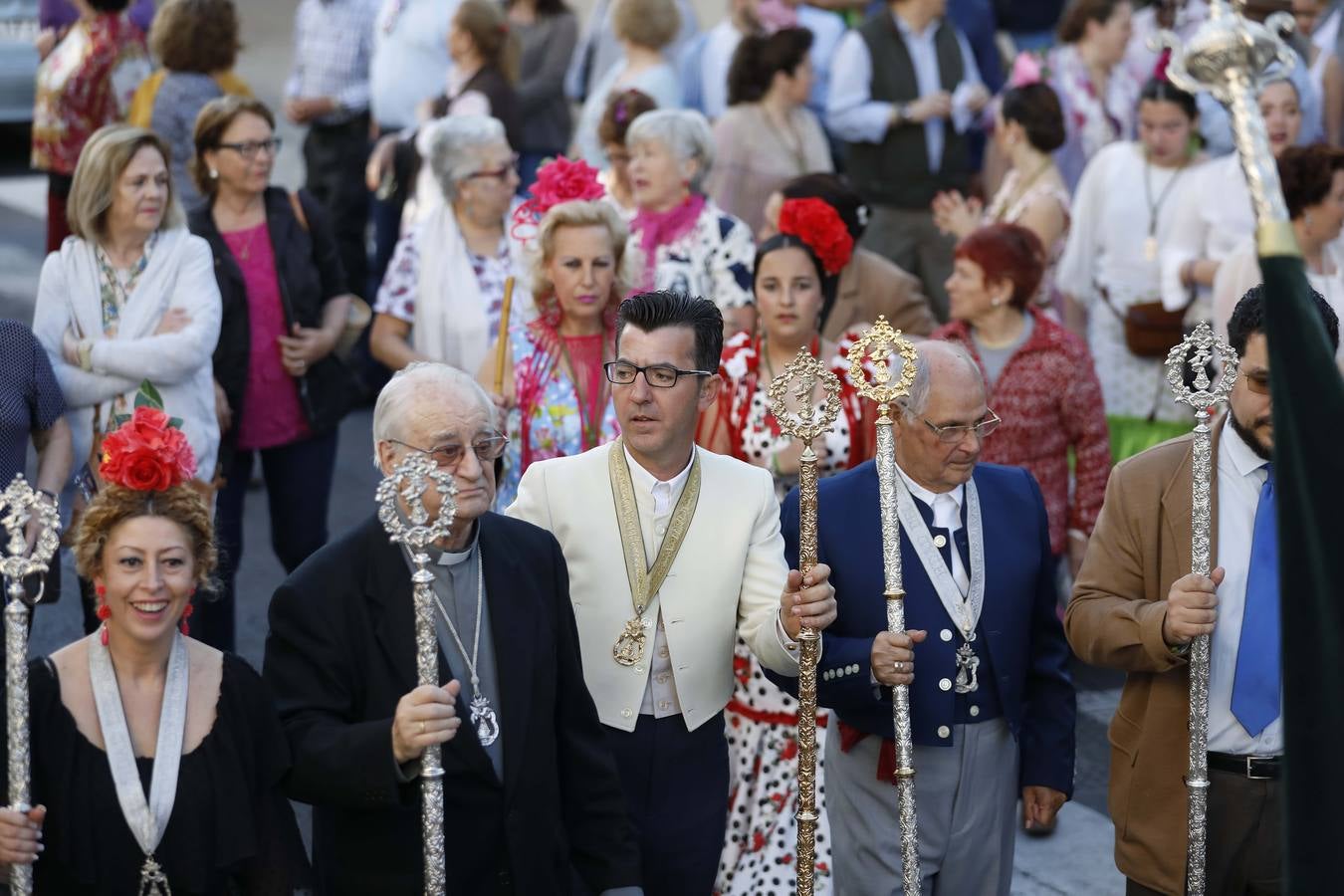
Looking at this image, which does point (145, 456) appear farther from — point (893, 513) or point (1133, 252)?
point (1133, 252)

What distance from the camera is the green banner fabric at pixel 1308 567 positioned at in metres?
3.01

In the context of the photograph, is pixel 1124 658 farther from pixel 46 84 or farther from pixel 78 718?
pixel 46 84

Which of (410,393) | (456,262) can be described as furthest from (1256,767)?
(456,262)

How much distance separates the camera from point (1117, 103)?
429 inches

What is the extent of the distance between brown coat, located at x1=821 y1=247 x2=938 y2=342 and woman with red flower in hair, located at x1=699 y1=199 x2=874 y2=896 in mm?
967

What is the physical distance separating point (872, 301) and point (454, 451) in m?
3.86

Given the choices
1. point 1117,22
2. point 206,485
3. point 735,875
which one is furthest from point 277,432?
point 1117,22

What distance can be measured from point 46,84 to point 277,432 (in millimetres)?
3132

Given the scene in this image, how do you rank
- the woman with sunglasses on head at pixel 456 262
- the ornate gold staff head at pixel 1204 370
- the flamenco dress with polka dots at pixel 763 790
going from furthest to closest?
the woman with sunglasses on head at pixel 456 262
the flamenco dress with polka dots at pixel 763 790
the ornate gold staff head at pixel 1204 370

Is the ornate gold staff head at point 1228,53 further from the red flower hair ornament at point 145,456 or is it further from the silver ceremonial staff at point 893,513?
the red flower hair ornament at point 145,456

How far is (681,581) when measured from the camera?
474 centimetres

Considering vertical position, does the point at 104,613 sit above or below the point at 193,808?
above

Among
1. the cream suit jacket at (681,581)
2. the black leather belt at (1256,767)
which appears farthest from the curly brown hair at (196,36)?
the black leather belt at (1256,767)

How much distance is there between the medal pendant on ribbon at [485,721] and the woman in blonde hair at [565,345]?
214 centimetres
